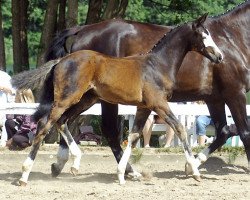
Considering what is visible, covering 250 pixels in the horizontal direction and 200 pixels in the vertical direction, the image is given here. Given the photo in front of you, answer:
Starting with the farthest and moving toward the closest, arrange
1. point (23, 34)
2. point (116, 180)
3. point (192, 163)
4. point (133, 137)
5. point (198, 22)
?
point (23, 34) → point (116, 180) → point (133, 137) → point (198, 22) → point (192, 163)

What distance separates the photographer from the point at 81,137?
14086 millimetres

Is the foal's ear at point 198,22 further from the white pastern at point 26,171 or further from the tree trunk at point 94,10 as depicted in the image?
the tree trunk at point 94,10

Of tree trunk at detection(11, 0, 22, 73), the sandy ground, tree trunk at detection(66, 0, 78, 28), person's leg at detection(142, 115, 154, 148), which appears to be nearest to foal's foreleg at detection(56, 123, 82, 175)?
the sandy ground

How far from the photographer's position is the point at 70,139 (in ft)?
30.2

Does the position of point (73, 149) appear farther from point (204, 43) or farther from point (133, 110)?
point (133, 110)

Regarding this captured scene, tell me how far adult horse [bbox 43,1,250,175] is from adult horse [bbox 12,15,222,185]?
64cm

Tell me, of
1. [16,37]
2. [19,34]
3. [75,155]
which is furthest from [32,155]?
[19,34]

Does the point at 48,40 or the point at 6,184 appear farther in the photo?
the point at 48,40

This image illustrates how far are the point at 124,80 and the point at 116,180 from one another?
53.9 inches

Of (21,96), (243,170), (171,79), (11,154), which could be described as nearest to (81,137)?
(21,96)

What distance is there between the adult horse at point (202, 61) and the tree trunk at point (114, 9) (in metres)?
4.41

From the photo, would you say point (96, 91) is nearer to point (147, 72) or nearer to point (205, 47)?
point (147, 72)

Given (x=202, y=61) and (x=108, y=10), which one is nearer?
(x=202, y=61)

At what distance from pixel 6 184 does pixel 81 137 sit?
530 centimetres
